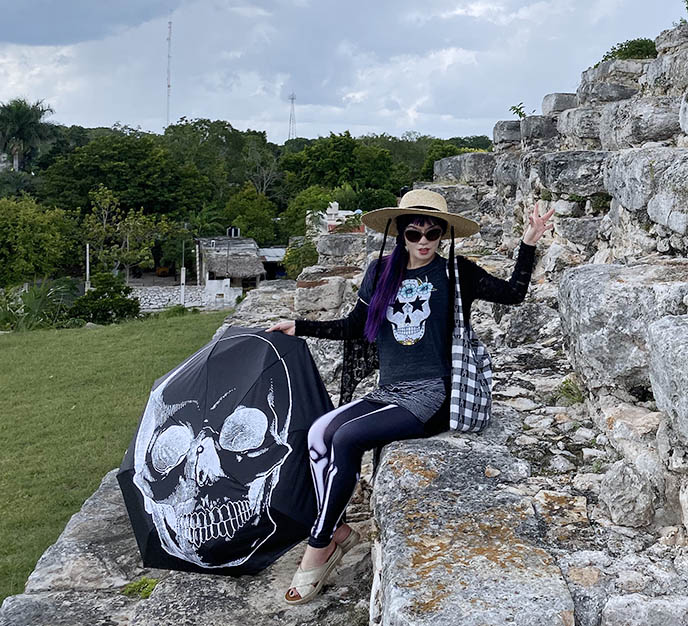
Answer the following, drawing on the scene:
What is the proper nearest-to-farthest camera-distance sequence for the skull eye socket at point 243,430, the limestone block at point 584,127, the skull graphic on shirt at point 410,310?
the skull eye socket at point 243,430, the skull graphic on shirt at point 410,310, the limestone block at point 584,127

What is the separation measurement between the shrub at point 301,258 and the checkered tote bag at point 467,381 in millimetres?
6832

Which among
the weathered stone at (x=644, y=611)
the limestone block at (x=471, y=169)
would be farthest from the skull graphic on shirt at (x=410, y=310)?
the limestone block at (x=471, y=169)

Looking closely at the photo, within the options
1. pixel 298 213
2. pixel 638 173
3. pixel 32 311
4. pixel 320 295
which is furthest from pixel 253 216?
pixel 638 173

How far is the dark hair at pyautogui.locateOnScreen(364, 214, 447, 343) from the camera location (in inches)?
114

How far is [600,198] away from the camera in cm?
445

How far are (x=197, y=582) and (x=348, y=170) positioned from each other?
100.0 feet

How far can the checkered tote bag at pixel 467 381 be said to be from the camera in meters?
2.62

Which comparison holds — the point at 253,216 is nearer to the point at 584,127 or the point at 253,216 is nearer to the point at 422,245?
the point at 584,127

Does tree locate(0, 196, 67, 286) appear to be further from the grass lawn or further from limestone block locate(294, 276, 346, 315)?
limestone block locate(294, 276, 346, 315)

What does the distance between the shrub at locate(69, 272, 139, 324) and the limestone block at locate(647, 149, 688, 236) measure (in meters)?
14.6

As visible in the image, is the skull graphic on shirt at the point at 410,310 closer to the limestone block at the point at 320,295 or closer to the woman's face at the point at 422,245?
the woman's face at the point at 422,245

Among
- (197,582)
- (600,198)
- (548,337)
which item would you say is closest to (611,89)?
(600,198)

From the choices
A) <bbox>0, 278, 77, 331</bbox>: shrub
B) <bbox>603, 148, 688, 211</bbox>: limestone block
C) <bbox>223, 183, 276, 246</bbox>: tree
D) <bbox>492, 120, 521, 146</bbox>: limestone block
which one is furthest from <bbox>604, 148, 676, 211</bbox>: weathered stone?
<bbox>223, 183, 276, 246</bbox>: tree

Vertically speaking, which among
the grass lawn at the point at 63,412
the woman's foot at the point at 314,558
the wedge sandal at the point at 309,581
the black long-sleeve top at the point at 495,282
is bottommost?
the grass lawn at the point at 63,412
